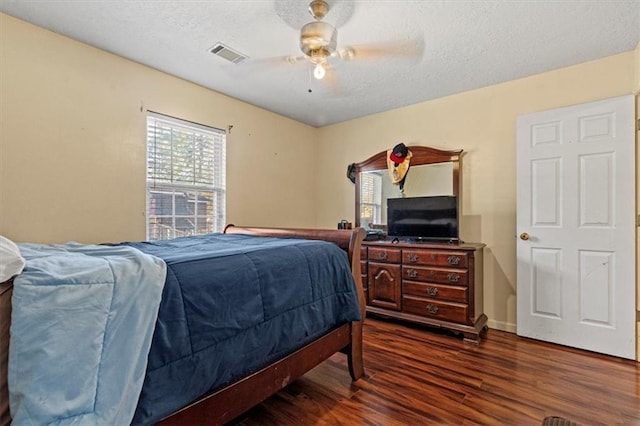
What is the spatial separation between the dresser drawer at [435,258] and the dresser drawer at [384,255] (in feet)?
0.25

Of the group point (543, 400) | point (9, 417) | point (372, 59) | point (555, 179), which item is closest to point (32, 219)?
point (9, 417)

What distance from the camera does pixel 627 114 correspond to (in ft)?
8.07

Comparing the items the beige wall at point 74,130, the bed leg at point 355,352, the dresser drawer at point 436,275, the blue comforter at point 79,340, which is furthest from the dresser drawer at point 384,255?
the blue comforter at point 79,340

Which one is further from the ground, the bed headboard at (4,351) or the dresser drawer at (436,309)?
the bed headboard at (4,351)

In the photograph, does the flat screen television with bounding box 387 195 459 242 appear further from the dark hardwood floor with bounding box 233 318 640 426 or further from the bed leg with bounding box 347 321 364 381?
the bed leg with bounding box 347 321 364 381

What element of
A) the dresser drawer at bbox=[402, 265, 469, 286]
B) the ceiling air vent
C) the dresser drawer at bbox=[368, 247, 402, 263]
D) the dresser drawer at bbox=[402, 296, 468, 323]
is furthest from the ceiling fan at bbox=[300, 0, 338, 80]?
the dresser drawer at bbox=[402, 296, 468, 323]

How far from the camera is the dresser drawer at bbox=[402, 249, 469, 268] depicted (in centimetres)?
287

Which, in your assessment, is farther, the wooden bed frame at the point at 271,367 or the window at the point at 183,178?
the window at the point at 183,178

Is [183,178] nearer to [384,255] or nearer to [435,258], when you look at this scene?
[384,255]

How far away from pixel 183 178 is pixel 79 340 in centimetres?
247

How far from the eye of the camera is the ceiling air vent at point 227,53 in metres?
2.48

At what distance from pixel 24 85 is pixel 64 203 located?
0.87 metres

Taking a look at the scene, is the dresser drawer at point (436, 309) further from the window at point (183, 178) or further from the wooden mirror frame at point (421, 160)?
the window at point (183, 178)

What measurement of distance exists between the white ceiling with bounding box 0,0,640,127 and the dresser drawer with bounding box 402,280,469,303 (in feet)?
6.85
